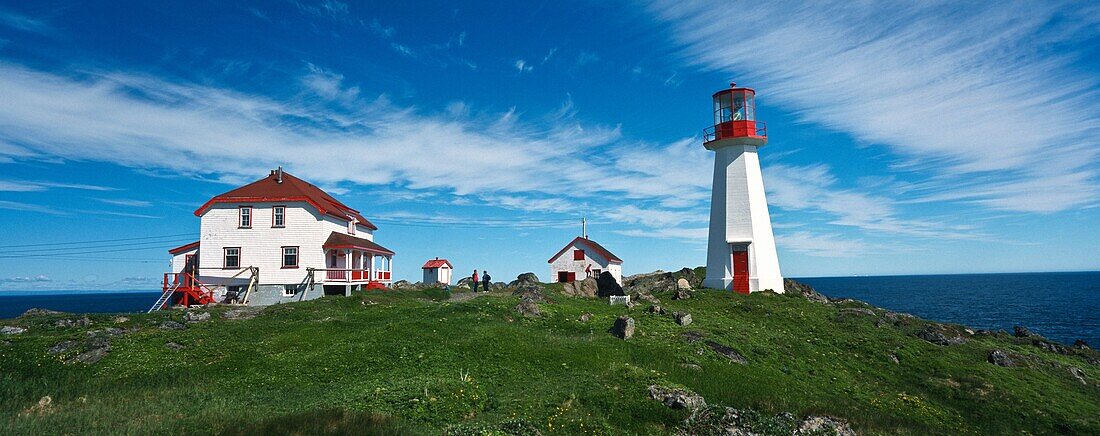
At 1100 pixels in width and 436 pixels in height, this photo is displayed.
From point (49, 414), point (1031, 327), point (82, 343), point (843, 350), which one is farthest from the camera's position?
point (1031, 327)

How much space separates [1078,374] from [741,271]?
19865mm

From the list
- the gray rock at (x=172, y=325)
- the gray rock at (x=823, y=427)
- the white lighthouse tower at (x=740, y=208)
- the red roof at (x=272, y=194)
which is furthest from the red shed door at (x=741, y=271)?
the gray rock at (x=172, y=325)

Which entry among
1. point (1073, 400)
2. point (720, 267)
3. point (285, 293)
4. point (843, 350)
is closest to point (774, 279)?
point (720, 267)

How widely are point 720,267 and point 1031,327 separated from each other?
34.7m

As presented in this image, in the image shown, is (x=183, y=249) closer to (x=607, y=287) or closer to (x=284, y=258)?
(x=284, y=258)

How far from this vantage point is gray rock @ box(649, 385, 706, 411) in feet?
58.4

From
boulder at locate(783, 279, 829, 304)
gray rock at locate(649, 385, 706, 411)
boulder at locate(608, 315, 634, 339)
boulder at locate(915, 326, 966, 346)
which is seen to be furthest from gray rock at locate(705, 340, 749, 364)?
boulder at locate(783, 279, 829, 304)

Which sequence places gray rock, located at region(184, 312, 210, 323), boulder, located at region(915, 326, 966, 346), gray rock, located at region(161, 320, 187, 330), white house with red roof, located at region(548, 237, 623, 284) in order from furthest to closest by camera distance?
white house with red roof, located at region(548, 237, 623, 284) < boulder, located at region(915, 326, 966, 346) < gray rock, located at region(184, 312, 210, 323) < gray rock, located at region(161, 320, 187, 330)

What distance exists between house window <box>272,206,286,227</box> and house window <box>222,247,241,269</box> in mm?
3240

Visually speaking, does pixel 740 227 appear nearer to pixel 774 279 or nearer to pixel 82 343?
pixel 774 279

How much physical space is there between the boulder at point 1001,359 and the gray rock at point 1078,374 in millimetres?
2366

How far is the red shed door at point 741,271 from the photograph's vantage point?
44.4 metres

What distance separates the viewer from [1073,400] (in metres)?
23.7

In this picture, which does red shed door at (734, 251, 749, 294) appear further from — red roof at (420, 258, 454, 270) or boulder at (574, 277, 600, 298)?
red roof at (420, 258, 454, 270)
